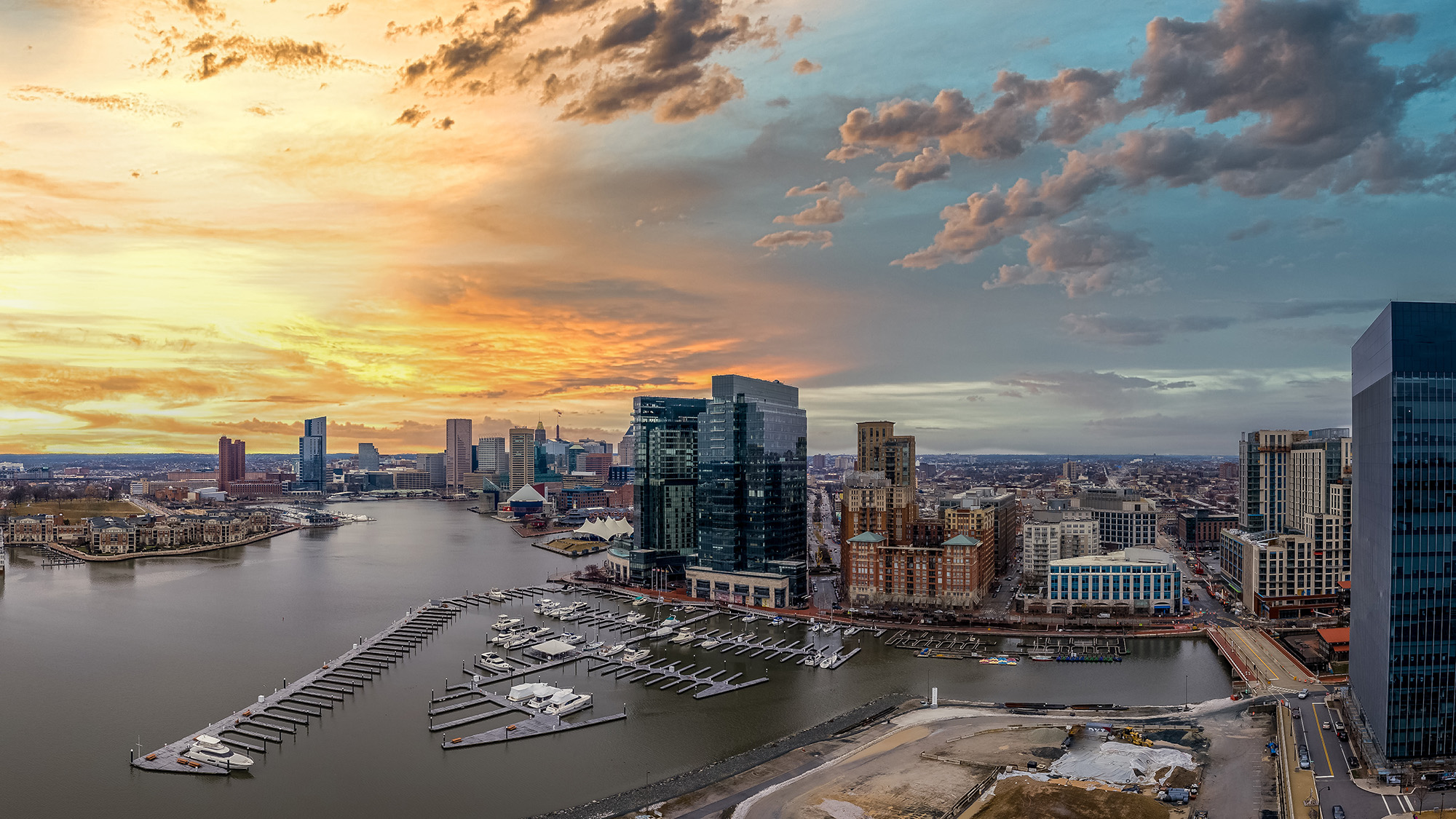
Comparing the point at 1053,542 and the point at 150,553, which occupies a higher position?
the point at 1053,542

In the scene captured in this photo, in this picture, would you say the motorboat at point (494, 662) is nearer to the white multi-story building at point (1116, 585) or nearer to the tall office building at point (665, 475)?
the tall office building at point (665, 475)

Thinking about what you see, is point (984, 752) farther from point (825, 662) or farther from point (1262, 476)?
point (1262, 476)

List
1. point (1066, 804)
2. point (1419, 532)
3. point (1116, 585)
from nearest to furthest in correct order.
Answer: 1. point (1066, 804)
2. point (1419, 532)
3. point (1116, 585)

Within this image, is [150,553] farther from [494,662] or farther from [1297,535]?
[1297,535]

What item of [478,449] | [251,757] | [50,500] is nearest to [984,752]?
[251,757]

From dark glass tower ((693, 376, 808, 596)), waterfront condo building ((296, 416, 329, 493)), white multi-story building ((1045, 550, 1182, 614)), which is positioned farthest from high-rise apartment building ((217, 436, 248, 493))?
white multi-story building ((1045, 550, 1182, 614))

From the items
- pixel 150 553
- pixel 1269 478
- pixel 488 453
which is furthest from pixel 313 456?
pixel 1269 478

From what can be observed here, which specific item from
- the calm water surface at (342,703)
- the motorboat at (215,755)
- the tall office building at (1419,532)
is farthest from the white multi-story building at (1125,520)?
the motorboat at (215,755)

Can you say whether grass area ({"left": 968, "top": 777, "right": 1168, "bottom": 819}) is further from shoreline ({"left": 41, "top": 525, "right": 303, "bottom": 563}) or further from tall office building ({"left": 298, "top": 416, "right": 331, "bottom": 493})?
tall office building ({"left": 298, "top": 416, "right": 331, "bottom": 493})
